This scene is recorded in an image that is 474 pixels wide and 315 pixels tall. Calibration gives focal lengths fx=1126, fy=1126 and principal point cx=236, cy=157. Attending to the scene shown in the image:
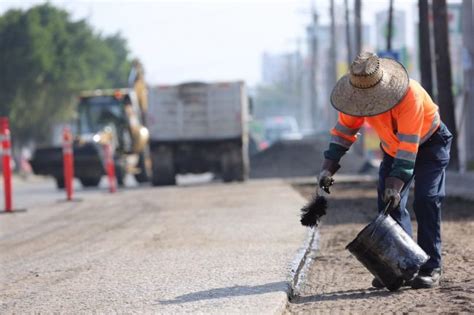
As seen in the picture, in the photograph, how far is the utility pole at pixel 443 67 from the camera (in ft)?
75.3

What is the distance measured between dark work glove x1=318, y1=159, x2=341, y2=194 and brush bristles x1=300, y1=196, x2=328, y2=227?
4.2 inches

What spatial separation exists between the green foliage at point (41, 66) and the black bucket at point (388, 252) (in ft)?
173

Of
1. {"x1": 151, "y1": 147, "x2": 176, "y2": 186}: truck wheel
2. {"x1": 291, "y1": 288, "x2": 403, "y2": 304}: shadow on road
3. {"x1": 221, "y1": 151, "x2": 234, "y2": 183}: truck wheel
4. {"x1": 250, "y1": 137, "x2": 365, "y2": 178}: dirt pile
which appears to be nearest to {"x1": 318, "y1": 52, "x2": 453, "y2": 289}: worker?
{"x1": 291, "y1": 288, "x2": 403, "y2": 304}: shadow on road

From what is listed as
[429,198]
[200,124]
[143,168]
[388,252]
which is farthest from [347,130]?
[143,168]

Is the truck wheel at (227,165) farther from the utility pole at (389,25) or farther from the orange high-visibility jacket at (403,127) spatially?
the orange high-visibility jacket at (403,127)

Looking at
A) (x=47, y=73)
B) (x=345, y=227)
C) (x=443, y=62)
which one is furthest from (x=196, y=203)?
(x=47, y=73)

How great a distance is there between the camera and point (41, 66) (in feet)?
200

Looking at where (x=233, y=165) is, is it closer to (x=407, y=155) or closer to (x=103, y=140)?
(x=103, y=140)

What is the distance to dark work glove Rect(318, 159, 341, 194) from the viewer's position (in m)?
8.13

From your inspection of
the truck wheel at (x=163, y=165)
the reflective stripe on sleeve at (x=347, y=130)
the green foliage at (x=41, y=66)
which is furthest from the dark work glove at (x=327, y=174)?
the green foliage at (x=41, y=66)

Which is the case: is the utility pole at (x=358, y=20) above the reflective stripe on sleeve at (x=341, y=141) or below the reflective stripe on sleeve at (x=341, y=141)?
above

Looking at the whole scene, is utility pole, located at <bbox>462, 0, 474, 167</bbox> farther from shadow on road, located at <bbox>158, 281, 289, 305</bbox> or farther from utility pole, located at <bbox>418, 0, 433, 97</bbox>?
shadow on road, located at <bbox>158, 281, 289, 305</bbox>

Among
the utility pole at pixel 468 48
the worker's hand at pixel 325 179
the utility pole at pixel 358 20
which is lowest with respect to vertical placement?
the worker's hand at pixel 325 179

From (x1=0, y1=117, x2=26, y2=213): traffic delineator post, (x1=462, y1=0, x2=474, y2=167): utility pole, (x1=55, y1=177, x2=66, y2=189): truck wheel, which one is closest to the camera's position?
(x1=0, y1=117, x2=26, y2=213): traffic delineator post
